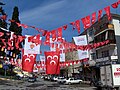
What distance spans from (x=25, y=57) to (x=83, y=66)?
114ft

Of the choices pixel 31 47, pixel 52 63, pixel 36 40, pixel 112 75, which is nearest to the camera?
pixel 36 40

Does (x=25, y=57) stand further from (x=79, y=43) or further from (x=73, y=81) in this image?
(x=73, y=81)

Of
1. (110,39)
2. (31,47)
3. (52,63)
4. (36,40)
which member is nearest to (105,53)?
(110,39)

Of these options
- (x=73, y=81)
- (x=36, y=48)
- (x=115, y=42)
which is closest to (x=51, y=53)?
(x=36, y=48)

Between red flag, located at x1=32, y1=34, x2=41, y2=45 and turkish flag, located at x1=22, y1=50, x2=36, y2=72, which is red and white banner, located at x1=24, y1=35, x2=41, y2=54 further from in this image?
turkish flag, located at x1=22, y1=50, x2=36, y2=72

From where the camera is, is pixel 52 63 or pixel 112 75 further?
pixel 52 63

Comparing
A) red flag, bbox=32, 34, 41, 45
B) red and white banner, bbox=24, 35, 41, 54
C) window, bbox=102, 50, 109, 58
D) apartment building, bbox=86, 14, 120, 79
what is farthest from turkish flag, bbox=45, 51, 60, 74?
window, bbox=102, 50, 109, 58

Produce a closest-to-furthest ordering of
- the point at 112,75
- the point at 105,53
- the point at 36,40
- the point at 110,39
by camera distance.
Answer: the point at 36,40 < the point at 112,75 < the point at 110,39 < the point at 105,53

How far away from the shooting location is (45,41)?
24.4 m

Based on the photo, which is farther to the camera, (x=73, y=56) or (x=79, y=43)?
(x=73, y=56)

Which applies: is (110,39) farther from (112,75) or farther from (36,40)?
(36,40)

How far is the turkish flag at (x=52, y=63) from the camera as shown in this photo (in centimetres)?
2473

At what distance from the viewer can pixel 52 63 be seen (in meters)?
25.4

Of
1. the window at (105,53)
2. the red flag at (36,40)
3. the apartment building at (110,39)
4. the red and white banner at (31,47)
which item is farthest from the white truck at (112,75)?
the window at (105,53)
